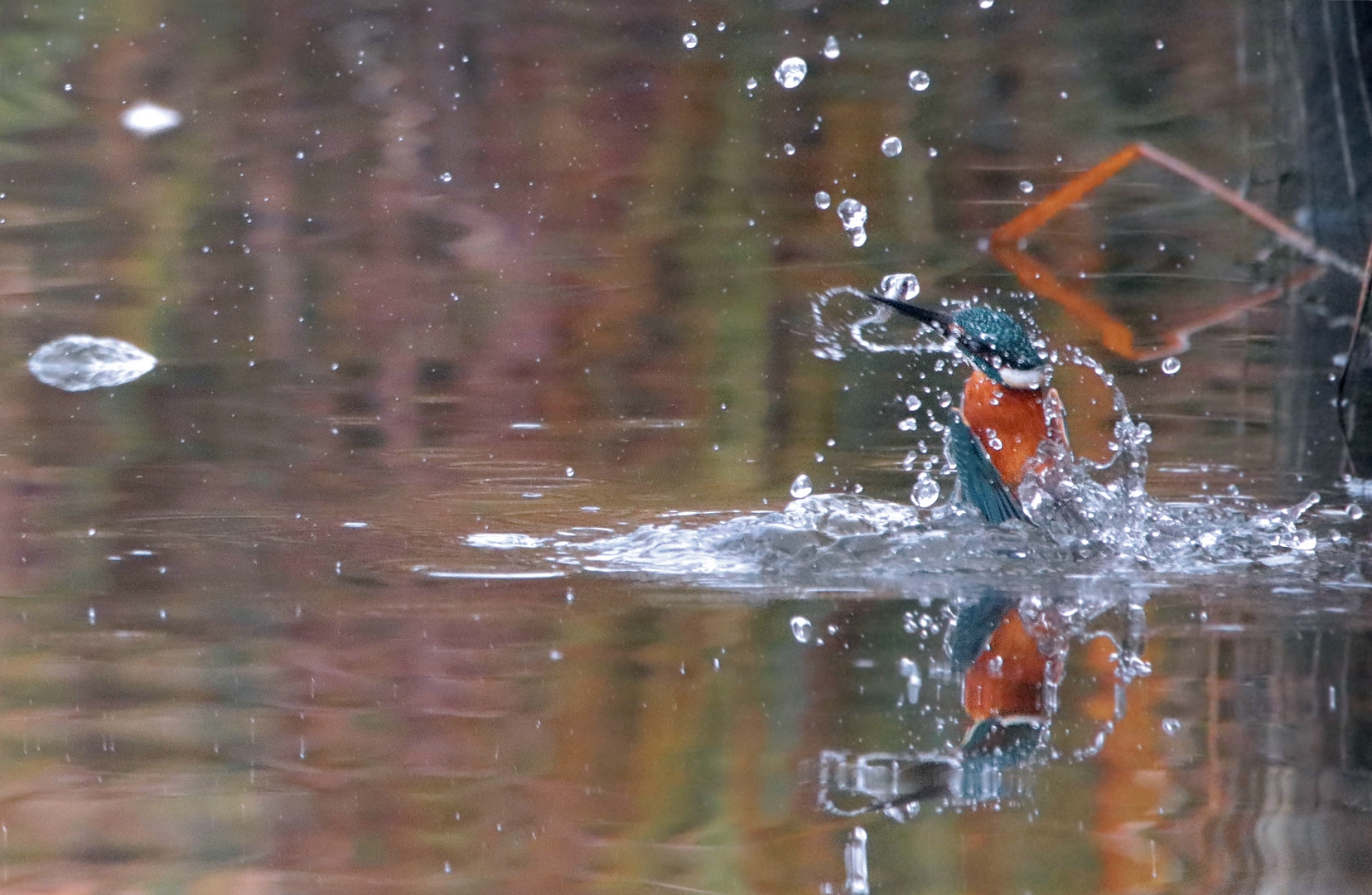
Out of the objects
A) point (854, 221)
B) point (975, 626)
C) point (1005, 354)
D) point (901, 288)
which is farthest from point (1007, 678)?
point (854, 221)

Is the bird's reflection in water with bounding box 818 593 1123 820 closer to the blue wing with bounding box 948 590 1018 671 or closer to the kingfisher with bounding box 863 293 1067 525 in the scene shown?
the blue wing with bounding box 948 590 1018 671

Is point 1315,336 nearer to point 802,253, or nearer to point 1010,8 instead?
point 802,253

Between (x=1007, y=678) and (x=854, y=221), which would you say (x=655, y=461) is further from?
(x=854, y=221)

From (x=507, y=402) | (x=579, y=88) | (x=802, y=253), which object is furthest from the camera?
(x=579, y=88)

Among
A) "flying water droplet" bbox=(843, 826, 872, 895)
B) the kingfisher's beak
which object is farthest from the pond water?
the kingfisher's beak

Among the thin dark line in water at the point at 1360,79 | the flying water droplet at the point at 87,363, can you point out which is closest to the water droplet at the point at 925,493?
the flying water droplet at the point at 87,363

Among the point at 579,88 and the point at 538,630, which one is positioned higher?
the point at 579,88

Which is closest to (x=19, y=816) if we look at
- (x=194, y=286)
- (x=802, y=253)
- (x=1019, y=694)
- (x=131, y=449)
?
(x=1019, y=694)
